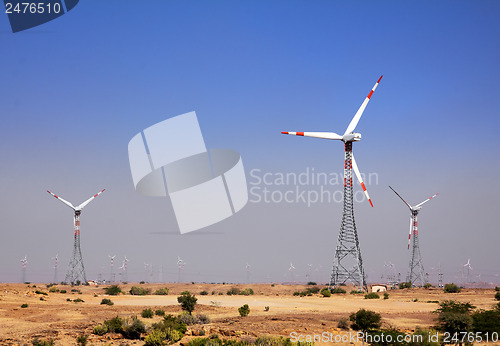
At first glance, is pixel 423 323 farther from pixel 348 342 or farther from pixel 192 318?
pixel 192 318

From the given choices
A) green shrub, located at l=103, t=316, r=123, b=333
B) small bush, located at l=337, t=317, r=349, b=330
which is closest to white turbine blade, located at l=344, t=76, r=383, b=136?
small bush, located at l=337, t=317, r=349, b=330

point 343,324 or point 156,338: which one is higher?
point 156,338

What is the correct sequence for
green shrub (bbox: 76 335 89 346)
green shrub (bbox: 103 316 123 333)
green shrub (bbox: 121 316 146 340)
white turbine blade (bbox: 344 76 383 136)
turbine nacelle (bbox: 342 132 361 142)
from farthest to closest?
1. white turbine blade (bbox: 344 76 383 136)
2. turbine nacelle (bbox: 342 132 361 142)
3. green shrub (bbox: 103 316 123 333)
4. green shrub (bbox: 121 316 146 340)
5. green shrub (bbox: 76 335 89 346)

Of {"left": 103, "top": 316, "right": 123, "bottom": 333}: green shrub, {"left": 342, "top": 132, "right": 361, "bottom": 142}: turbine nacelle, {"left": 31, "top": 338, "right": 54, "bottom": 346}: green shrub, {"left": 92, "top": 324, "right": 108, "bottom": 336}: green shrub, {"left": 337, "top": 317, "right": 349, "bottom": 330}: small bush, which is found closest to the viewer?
{"left": 31, "top": 338, "right": 54, "bottom": 346}: green shrub

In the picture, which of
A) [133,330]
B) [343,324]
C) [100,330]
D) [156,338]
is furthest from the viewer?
[343,324]

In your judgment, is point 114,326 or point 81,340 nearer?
point 81,340

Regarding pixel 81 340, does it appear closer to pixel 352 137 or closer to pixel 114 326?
pixel 114 326

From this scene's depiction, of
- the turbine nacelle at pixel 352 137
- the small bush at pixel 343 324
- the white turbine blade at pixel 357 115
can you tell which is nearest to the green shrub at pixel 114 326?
the small bush at pixel 343 324

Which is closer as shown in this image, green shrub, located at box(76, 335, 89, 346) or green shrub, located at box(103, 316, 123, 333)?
green shrub, located at box(76, 335, 89, 346)

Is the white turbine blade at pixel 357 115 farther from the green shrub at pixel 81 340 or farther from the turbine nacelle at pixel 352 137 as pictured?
the green shrub at pixel 81 340

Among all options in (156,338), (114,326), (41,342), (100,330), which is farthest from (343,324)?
(41,342)

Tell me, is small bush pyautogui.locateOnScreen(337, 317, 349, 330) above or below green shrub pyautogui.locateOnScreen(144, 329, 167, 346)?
below

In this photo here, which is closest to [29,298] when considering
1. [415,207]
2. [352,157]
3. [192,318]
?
[192,318]

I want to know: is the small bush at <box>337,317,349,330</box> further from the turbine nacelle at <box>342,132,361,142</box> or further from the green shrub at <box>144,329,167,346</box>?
the turbine nacelle at <box>342,132,361,142</box>
